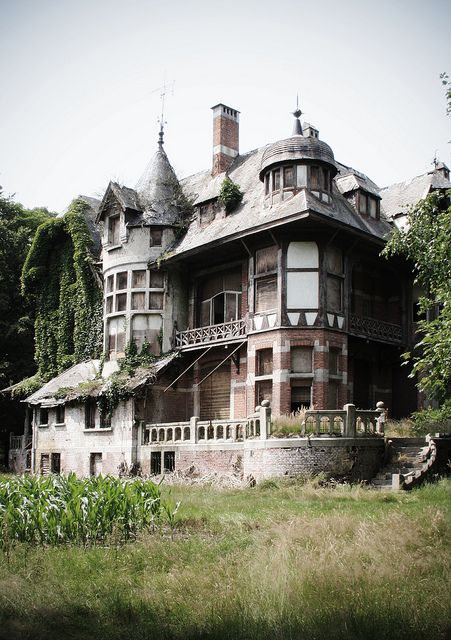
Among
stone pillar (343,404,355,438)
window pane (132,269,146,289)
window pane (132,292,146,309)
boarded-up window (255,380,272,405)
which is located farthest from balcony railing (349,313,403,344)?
window pane (132,269,146,289)

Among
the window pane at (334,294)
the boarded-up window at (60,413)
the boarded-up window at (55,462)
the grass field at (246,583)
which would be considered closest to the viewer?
the grass field at (246,583)

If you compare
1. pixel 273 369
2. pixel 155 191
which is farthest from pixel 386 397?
pixel 155 191

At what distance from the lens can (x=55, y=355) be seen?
38.4 metres

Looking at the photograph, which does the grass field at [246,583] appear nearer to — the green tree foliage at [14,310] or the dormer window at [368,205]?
the dormer window at [368,205]

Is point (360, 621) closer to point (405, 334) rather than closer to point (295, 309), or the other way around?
point (295, 309)

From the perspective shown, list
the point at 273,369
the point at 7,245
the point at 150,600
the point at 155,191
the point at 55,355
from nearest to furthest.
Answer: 1. the point at 150,600
2. the point at 273,369
3. the point at 155,191
4. the point at 55,355
5. the point at 7,245

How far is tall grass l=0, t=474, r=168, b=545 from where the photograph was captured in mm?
11977

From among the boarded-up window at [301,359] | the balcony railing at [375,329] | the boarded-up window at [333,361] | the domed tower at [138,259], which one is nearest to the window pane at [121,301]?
the domed tower at [138,259]

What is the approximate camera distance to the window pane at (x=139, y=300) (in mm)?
31266

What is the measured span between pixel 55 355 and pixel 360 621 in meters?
32.1

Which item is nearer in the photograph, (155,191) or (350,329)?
(350,329)

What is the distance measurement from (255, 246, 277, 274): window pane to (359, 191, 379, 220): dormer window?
5.36 meters

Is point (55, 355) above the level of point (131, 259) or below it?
below

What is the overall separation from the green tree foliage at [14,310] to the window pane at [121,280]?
35.3ft
